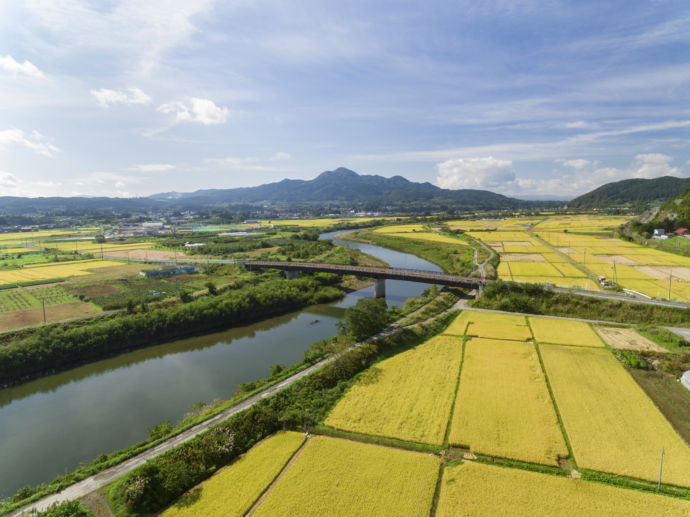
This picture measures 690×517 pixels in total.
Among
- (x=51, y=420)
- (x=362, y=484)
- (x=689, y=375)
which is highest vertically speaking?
(x=689, y=375)

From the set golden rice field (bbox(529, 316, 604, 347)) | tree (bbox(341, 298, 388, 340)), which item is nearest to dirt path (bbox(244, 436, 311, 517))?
tree (bbox(341, 298, 388, 340))

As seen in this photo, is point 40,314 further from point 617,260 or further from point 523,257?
point 617,260

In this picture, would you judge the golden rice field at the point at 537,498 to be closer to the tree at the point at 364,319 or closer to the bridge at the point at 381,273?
the tree at the point at 364,319

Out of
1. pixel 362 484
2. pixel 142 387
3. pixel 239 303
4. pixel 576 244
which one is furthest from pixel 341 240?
pixel 362 484

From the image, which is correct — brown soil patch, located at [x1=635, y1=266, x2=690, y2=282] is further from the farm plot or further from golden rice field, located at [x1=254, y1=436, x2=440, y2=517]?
the farm plot

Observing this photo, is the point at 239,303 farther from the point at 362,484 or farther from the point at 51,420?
the point at 362,484

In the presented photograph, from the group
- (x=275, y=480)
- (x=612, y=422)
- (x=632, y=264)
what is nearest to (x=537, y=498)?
(x=612, y=422)

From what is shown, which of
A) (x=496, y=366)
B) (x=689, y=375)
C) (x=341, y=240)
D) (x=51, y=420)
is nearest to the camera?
(x=689, y=375)
